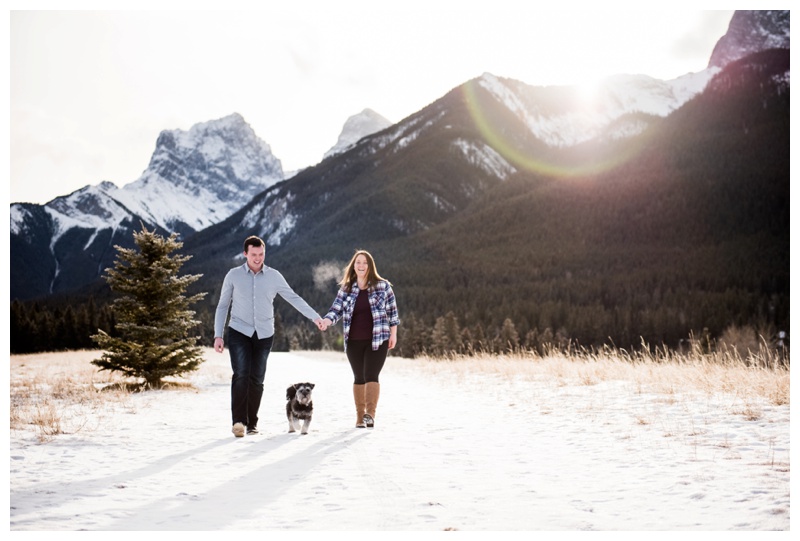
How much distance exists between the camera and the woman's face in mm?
8344

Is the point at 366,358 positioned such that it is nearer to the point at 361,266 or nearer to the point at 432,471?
the point at 361,266

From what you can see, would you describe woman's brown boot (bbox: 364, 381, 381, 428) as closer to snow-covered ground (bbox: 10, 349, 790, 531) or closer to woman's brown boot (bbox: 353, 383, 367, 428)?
woman's brown boot (bbox: 353, 383, 367, 428)

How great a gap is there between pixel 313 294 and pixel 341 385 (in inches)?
5064

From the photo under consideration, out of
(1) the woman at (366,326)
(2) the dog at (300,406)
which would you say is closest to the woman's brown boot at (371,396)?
(1) the woman at (366,326)

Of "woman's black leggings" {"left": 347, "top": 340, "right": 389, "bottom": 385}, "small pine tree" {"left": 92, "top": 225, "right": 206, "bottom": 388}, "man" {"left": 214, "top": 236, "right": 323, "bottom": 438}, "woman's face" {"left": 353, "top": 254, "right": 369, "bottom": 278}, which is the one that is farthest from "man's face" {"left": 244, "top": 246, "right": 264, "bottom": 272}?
"small pine tree" {"left": 92, "top": 225, "right": 206, "bottom": 388}

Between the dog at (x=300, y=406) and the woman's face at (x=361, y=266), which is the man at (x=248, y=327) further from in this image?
the woman's face at (x=361, y=266)

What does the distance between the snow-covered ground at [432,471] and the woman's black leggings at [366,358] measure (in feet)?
2.51

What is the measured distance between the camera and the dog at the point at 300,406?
7.94 m

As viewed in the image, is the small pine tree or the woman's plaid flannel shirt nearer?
the woman's plaid flannel shirt

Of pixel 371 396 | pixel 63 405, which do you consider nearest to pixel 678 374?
pixel 371 396

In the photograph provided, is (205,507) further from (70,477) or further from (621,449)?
(621,449)

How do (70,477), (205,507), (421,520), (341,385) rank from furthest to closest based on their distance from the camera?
1. (341,385)
2. (70,477)
3. (205,507)
4. (421,520)

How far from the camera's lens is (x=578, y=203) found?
646ft
